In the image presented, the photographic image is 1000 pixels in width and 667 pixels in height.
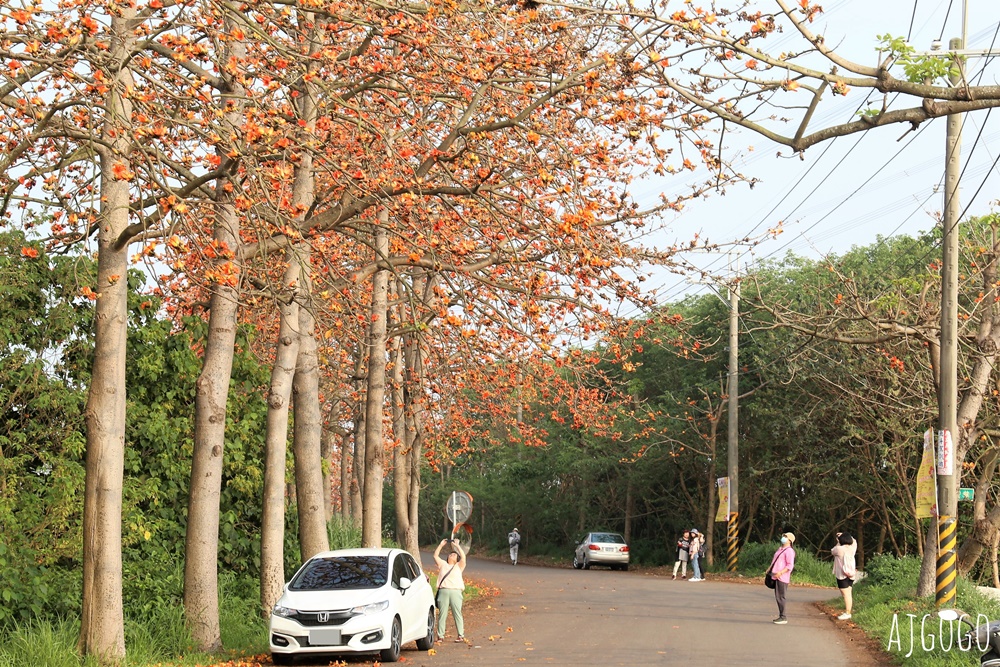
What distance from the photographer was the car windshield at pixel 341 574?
15.8m

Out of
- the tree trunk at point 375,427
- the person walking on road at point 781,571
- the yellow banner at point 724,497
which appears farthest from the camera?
the yellow banner at point 724,497

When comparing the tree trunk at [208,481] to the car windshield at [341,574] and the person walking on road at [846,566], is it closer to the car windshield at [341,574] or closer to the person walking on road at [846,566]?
the car windshield at [341,574]

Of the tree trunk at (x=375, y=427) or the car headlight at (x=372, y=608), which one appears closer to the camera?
the car headlight at (x=372, y=608)

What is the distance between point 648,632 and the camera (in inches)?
730

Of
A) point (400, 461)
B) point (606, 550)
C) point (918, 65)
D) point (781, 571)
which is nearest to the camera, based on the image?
point (918, 65)

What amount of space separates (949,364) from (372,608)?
34.1 ft

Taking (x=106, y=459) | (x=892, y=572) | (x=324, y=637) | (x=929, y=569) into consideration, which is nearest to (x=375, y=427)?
(x=324, y=637)

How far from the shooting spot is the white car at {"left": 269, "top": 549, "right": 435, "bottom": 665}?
1488cm

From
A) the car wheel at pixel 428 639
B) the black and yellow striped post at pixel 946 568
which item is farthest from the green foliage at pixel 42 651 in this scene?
the black and yellow striped post at pixel 946 568

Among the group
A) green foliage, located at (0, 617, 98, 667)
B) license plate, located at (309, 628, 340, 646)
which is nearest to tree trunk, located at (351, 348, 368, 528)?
license plate, located at (309, 628, 340, 646)

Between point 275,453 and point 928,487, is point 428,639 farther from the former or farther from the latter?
point 928,487

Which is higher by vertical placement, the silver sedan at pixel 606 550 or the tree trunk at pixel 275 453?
the tree trunk at pixel 275 453

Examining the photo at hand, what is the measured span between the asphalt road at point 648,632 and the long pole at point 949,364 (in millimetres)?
2476

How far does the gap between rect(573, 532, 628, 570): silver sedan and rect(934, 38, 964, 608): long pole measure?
28.4 meters
